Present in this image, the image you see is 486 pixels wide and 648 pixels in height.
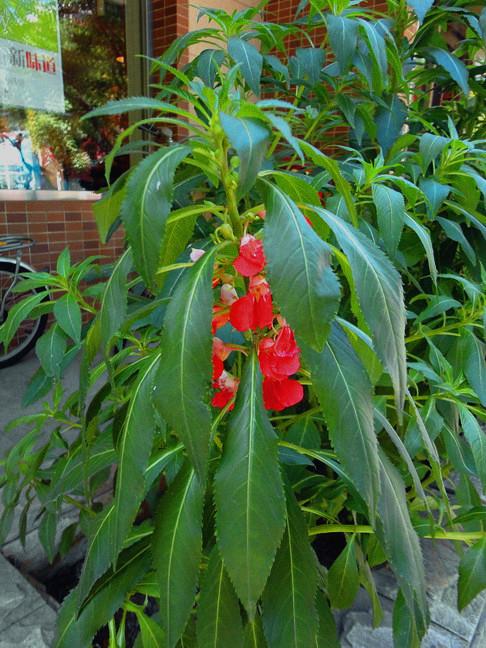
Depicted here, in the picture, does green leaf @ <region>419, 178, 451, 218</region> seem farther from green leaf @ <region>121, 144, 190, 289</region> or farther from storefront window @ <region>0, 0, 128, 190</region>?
storefront window @ <region>0, 0, 128, 190</region>

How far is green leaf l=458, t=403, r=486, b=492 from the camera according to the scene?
98 cm

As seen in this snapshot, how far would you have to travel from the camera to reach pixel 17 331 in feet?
11.6

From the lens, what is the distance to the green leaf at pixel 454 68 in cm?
136

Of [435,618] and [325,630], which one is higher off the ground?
[325,630]

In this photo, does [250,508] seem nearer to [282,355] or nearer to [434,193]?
[282,355]

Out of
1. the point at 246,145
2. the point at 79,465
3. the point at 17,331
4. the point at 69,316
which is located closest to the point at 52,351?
the point at 69,316

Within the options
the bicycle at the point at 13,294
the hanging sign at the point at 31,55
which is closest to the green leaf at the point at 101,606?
the bicycle at the point at 13,294

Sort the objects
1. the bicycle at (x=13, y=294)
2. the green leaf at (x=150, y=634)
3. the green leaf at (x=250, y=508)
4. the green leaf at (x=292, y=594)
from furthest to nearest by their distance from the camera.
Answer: the bicycle at (x=13, y=294) → the green leaf at (x=150, y=634) → the green leaf at (x=292, y=594) → the green leaf at (x=250, y=508)

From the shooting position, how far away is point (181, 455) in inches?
34.7

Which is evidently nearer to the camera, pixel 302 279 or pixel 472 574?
pixel 302 279

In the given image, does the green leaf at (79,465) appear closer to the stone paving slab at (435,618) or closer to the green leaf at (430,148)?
the stone paving slab at (435,618)

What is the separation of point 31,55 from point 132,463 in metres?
4.09

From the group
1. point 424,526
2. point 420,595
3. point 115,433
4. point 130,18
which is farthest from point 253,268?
point 130,18

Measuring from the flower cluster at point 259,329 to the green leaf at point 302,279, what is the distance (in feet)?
0.22
